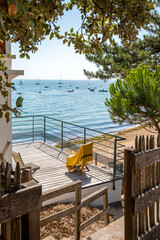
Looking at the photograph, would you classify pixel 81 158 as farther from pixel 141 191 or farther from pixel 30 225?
pixel 30 225

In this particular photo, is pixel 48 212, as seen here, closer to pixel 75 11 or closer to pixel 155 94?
pixel 75 11

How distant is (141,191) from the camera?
6.64ft

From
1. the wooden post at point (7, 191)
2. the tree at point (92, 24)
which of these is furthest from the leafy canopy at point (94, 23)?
the wooden post at point (7, 191)

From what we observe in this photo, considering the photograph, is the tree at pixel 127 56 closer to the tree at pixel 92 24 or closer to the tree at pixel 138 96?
the tree at pixel 138 96

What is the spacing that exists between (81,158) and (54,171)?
0.82 meters

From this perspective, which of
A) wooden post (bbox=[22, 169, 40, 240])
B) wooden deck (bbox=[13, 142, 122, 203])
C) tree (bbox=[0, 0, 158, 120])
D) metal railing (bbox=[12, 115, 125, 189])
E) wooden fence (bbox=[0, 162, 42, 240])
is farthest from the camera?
metal railing (bbox=[12, 115, 125, 189])

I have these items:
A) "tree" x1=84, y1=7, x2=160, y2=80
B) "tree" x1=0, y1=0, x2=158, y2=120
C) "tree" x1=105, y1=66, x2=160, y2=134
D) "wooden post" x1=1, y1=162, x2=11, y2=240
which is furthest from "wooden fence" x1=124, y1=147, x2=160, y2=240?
"tree" x1=84, y1=7, x2=160, y2=80

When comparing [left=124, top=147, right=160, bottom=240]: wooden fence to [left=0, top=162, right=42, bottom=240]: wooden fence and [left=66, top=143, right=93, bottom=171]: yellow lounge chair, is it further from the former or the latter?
[left=66, top=143, right=93, bottom=171]: yellow lounge chair

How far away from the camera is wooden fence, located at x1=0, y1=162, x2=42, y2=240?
52.3 inches

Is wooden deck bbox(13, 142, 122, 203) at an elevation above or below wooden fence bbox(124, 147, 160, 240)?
below

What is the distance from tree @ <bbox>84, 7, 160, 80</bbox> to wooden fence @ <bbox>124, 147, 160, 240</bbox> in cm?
847

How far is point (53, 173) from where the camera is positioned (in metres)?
6.52

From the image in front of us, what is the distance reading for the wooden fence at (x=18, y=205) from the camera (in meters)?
1.33

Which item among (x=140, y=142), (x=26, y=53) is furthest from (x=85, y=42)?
(x=140, y=142)
